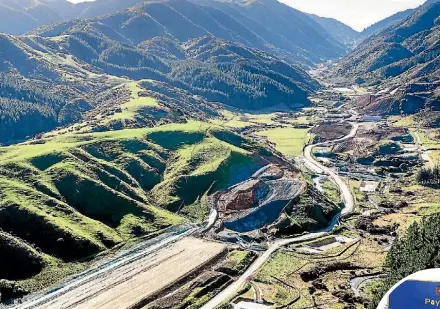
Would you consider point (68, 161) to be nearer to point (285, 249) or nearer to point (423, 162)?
point (285, 249)

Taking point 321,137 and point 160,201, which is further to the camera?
point 321,137

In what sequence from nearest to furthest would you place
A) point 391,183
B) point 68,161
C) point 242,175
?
point 68,161, point 242,175, point 391,183

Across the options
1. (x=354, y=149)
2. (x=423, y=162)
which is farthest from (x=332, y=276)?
(x=354, y=149)

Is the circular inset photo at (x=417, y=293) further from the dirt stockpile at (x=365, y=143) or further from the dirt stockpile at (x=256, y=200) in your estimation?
the dirt stockpile at (x=365, y=143)

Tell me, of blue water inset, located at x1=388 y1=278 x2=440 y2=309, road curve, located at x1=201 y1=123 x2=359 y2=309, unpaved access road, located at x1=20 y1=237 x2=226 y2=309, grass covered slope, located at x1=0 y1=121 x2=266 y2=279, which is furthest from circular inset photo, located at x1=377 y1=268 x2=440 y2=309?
grass covered slope, located at x1=0 y1=121 x2=266 y2=279

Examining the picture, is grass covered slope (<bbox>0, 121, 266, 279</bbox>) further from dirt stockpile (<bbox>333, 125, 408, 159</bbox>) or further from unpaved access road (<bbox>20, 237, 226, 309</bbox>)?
dirt stockpile (<bbox>333, 125, 408, 159</bbox>)

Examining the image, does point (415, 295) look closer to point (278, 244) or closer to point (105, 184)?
point (278, 244)
